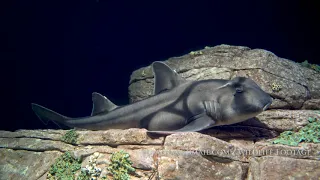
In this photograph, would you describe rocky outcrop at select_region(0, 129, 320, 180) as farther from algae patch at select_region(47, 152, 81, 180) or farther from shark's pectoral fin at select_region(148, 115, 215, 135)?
shark's pectoral fin at select_region(148, 115, 215, 135)

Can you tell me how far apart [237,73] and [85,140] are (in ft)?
16.0

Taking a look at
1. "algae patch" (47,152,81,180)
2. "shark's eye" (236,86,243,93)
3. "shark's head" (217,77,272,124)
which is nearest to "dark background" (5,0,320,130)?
"algae patch" (47,152,81,180)

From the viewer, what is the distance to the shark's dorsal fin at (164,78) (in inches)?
260

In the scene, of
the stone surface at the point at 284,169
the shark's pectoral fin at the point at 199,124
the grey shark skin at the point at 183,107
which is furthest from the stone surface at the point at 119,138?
the stone surface at the point at 284,169

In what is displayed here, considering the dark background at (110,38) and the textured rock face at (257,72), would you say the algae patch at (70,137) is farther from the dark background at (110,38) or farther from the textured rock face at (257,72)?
the dark background at (110,38)

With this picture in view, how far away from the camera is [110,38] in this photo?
30125 millimetres

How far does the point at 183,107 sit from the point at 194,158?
1937 millimetres

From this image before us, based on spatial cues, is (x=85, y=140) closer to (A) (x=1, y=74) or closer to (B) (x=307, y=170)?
(B) (x=307, y=170)

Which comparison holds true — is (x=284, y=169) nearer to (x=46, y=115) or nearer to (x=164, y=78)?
(x=164, y=78)

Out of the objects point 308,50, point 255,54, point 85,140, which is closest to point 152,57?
point 308,50

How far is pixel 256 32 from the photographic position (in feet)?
83.0

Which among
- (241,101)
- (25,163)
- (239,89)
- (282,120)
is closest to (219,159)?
(241,101)

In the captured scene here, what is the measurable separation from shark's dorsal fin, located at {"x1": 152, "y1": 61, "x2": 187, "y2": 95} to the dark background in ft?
50.7

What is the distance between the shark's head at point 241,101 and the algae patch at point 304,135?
82 cm
